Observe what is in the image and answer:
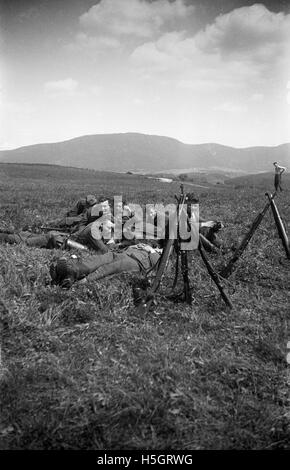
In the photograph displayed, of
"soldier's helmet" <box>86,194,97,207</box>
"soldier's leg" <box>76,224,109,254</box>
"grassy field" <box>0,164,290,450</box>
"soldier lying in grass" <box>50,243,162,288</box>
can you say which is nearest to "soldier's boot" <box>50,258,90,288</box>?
"soldier lying in grass" <box>50,243,162,288</box>

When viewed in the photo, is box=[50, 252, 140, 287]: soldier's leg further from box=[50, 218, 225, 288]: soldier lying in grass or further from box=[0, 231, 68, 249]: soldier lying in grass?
box=[0, 231, 68, 249]: soldier lying in grass

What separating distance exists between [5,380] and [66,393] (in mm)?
739

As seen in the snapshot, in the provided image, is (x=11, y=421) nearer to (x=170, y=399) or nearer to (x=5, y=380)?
(x=5, y=380)

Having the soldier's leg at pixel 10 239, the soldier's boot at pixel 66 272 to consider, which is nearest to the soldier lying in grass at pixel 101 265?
Answer: the soldier's boot at pixel 66 272

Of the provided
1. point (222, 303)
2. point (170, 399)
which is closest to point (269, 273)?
point (222, 303)

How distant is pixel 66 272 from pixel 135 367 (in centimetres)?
255

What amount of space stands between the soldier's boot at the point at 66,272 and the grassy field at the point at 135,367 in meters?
0.23

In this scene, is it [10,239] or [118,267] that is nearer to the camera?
[118,267]

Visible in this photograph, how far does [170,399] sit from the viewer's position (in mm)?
3785

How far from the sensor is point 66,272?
6348mm

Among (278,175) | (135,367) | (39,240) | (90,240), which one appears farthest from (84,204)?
(135,367)

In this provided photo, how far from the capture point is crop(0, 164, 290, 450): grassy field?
11.4ft

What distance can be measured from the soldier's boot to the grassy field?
235 millimetres

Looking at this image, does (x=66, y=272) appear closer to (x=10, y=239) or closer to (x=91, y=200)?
(x=10, y=239)
